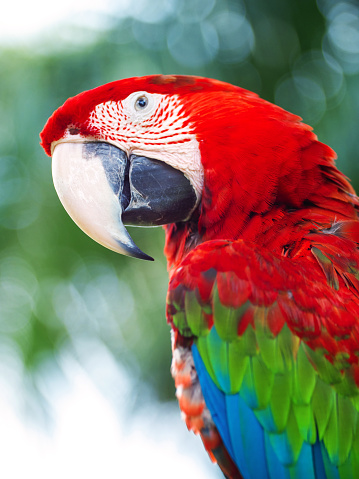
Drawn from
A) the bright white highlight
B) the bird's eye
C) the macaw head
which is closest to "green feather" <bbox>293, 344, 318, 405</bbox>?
the macaw head

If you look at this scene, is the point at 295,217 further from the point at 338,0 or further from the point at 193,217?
the point at 338,0

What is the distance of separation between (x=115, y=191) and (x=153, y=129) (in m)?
0.20

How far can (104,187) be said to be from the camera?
1.17 meters

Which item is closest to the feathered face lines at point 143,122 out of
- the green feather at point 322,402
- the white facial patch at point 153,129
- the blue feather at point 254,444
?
the white facial patch at point 153,129

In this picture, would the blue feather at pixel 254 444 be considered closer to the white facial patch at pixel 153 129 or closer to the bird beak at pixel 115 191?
the bird beak at pixel 115 191

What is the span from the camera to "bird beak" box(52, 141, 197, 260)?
1.15m

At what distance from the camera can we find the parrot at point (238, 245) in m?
0.92

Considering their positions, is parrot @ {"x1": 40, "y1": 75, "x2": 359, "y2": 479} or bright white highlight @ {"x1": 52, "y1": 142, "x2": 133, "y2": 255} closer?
parrot @ {"x1": 40, "y1": 75, "x2": 359, "y2": 479}

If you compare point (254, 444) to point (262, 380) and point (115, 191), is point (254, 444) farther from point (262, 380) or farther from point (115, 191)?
point (115, 191)

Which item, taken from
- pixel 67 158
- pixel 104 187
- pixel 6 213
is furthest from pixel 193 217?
pixel 6 213

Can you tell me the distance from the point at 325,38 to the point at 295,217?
2148mm

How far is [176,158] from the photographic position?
3.96ft

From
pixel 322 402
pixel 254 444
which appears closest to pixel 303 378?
pixel 322 402

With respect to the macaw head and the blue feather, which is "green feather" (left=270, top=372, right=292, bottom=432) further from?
the macaw head
